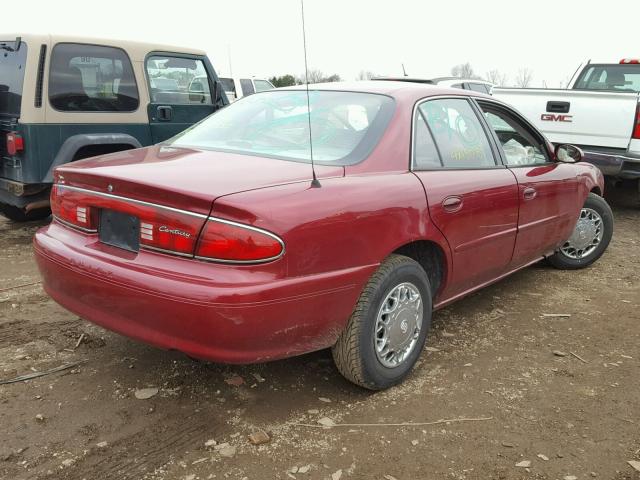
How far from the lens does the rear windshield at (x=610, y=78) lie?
349 inches

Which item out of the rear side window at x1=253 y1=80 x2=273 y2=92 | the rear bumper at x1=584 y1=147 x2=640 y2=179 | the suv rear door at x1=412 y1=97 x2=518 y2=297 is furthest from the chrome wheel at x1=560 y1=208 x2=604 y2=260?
the rear side window at x1=253 y1=80 x2=273 y2=92

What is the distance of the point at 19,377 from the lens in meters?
3.04

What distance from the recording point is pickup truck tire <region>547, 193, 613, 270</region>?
5133mm

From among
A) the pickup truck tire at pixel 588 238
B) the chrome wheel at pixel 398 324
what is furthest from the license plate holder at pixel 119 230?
the pickup truck tire at pixel 588 238

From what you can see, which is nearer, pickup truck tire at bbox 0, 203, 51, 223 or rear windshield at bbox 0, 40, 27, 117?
rear windshield at bbox 0, 40, 27, 117

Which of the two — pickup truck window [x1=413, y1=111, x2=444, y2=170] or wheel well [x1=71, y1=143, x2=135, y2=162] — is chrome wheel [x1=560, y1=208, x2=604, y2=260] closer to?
pickup truck window [x1=413, y1=111, x2=444, y2=170]

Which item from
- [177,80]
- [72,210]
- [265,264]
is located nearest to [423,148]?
[265,264]

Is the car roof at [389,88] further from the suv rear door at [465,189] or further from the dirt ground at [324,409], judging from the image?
the dirt ground at [324,409]

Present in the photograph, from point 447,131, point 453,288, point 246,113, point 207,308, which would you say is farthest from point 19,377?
point 447,131

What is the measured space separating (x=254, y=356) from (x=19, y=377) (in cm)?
143

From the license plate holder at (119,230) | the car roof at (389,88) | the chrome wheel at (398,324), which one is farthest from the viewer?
the car roof at (389,88)

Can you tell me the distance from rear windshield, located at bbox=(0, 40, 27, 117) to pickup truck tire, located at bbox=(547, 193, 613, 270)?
498 cm

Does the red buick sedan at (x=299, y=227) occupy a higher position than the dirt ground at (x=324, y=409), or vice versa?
the red buick sedan at (x=299, y=227)

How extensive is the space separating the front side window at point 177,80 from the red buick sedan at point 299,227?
2.85 meters
